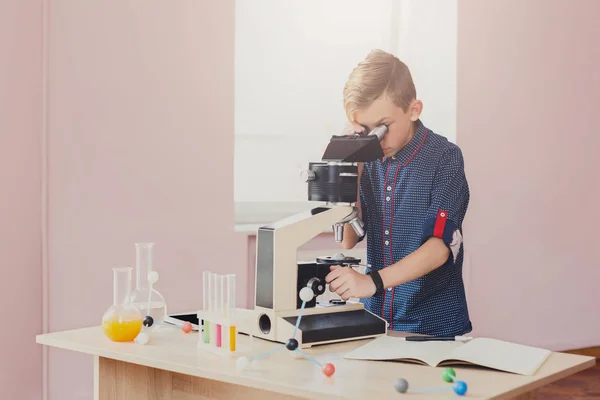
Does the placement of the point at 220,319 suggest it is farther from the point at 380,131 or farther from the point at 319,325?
the point at 380,131

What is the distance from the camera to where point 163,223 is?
3.49 m

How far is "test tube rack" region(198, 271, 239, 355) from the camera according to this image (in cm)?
173

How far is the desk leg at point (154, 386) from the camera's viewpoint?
1.91 m

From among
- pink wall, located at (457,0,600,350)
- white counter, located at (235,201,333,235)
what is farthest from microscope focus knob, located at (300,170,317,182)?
pink wall, located at (457,0,600,350)

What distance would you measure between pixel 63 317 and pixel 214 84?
120 centimetres

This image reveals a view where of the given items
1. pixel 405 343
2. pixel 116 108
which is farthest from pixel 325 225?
pixel 116 108

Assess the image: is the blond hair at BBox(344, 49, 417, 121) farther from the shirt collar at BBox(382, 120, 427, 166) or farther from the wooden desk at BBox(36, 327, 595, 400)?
the wooden desk at BBox(36, 327, 595, 400)

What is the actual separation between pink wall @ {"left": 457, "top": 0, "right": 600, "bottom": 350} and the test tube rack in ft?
10.2

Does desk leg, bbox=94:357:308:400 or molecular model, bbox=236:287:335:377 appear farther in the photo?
desk leg, bbox=94:357:308:400

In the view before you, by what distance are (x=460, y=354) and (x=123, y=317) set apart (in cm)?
75

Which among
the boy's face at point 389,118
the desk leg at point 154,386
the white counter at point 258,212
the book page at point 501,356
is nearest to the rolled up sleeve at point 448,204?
the boy's face at point 389,118

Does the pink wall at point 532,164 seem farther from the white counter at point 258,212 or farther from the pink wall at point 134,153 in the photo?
the pink wall at point 134,153

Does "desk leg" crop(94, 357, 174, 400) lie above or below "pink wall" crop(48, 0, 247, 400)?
below

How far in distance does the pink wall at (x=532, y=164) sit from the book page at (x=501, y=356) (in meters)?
2.96
